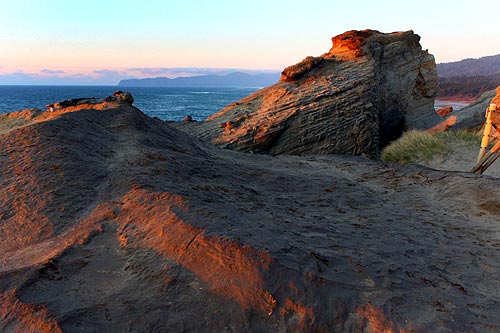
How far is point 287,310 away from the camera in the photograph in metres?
2.30

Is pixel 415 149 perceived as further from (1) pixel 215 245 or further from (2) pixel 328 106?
(1) pixel 215 245

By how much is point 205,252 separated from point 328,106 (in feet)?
31.5

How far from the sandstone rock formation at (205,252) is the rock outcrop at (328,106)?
6112 mm

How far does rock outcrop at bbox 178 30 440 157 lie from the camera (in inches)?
448

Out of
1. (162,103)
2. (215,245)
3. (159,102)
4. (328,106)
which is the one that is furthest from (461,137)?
(159,102)

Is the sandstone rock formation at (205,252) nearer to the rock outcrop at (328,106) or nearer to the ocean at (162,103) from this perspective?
the rock outcrop at (328,106)

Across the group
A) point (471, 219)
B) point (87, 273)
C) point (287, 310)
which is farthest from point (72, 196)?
point (471, 219)

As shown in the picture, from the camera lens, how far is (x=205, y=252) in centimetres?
267

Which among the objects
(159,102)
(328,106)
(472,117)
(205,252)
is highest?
(328,106)

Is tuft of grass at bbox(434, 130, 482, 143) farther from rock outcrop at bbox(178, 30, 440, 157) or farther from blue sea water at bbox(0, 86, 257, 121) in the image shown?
blue sea water at bbox(0, 86, 257, 121)

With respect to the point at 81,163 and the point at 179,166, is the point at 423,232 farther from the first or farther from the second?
the point at 81,163

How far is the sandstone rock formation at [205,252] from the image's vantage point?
7.35 ft

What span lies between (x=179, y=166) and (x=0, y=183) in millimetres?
1801

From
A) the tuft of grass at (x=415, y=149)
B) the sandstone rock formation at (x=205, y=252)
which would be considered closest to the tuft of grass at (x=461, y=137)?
the tuft of grass at (x=415, y=149)
